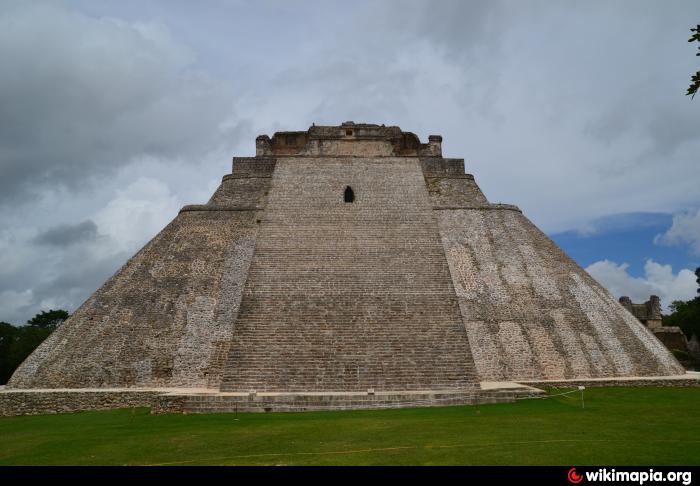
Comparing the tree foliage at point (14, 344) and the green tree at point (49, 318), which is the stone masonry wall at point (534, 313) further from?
the green tree at point (49, 318)

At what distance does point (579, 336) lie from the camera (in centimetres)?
1253

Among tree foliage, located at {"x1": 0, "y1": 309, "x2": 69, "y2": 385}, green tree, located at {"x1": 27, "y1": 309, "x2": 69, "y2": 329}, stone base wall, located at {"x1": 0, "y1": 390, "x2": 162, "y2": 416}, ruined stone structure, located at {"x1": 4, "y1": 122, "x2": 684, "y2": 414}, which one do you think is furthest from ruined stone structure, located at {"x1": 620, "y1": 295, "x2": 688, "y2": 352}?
green tree, located at {"x1": 27, "y1": 309, "x2": 69, "y2": 329}

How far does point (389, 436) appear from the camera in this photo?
6352 millimetres

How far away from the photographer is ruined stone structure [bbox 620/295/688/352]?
2081cm

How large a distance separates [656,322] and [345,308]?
14575mm

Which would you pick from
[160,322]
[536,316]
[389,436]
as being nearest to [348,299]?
[160,322]

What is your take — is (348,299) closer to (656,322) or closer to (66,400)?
(66,400)

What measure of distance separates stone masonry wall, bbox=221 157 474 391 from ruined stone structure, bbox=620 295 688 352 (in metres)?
10.4

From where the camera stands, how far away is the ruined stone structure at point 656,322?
20.8 m

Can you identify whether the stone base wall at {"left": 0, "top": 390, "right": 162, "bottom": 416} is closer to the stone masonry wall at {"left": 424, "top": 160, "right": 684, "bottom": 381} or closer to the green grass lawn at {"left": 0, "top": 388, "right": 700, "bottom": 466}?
the green grass lawn at {"left": 0, "top": 388, "right": 700, "bottom": 466}

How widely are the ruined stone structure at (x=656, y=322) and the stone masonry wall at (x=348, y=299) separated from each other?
34.2 feet

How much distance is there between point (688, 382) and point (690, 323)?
791 inches

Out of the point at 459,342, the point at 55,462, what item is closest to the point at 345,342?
the point at 459,342
